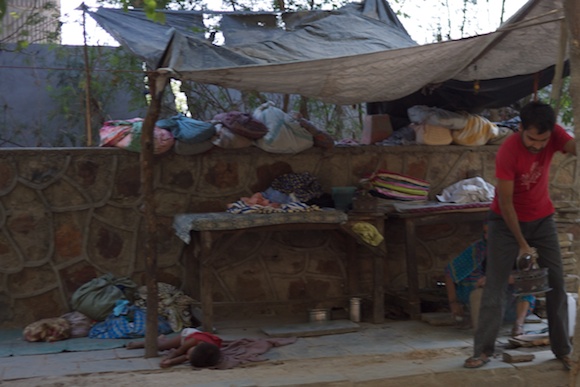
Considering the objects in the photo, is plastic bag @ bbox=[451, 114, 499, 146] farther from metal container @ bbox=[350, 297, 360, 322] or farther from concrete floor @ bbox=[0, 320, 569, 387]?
concrete floor @ bbox=[0, 320, 569, 387]

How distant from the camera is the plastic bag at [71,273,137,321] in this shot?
6984mm

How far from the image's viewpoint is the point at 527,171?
5.38 metres

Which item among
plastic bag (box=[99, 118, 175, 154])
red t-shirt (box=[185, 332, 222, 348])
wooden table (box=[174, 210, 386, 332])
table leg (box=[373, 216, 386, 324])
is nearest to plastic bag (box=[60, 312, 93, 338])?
wooden table (box=[174, 210, 386, 332])

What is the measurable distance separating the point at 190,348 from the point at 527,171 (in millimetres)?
2848

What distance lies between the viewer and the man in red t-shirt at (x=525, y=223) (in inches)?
207

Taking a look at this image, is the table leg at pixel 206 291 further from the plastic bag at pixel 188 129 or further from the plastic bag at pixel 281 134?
the plastic bag at pixel 281 134

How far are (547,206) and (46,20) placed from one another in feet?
21.0

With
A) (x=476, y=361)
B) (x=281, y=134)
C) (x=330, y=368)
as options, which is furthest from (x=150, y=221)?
(x=476, y=361)

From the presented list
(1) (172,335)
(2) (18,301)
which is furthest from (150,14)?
(2) (18,301)

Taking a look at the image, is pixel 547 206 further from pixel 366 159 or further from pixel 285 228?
pixel 366 159

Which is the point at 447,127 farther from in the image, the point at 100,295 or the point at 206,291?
the point at 100,295

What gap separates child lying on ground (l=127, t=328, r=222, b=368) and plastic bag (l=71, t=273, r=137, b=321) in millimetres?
709

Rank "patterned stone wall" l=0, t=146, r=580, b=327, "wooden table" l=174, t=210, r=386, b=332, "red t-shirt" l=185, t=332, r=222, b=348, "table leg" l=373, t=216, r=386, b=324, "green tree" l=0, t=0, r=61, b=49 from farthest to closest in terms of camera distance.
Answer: "green tree" l=0, t=0, r=61, b=49 < "table leg" l=373, t=216, r=386, b=324 < "patterned stone wall" l=0, t=146, r=580, b=327 < "wooden table" l=174, t=210, r=386, b=332 < "red t-shirt" l=185, t=332, r=222, b=348

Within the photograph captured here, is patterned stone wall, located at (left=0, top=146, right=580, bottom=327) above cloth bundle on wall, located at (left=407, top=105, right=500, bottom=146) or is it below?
below
